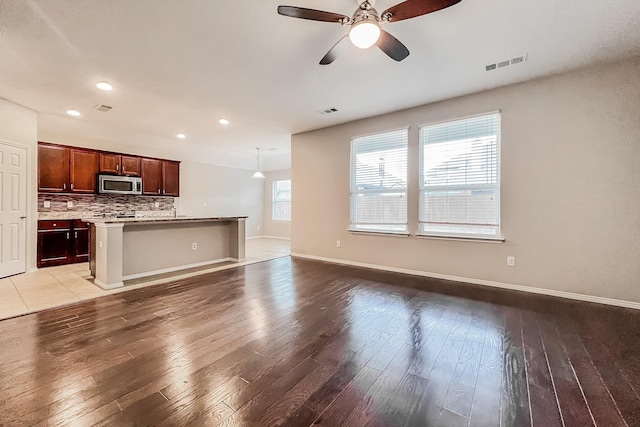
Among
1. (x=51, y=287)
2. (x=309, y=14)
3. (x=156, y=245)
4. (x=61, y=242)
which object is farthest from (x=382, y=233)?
(x=61, y=242)

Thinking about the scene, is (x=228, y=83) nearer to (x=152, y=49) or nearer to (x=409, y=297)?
(x=152, y=49)

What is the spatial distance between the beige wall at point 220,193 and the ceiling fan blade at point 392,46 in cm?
643

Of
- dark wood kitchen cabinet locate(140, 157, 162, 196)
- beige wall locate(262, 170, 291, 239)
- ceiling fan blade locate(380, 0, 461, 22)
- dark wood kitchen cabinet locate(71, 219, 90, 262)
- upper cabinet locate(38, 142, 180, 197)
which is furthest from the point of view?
beige wall locate(262, 170, 291, 239)

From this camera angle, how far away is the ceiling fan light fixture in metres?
1.99

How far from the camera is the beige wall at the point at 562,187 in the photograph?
3.00 metres

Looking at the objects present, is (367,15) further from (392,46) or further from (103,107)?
(103,107)

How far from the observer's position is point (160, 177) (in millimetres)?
6535

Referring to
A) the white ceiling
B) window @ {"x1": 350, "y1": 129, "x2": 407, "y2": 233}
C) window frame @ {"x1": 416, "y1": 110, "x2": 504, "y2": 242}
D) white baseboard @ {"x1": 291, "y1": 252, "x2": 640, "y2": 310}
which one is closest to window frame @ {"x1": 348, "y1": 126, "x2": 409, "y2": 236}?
window @ {"x1": 350, "y1": 129, "x2": 407, "y2": 233}

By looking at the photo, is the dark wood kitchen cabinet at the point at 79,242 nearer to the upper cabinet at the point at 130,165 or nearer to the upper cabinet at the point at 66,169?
the upper cabinet at the point at 66,169

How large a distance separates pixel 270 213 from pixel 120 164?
4676 millimetres

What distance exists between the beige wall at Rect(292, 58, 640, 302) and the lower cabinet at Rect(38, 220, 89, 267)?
20.3 ft

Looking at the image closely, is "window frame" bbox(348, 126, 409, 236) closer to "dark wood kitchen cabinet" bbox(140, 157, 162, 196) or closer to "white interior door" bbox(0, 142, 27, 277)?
"dark wood kitchen cabinet" bbox(140, 157, 162, 196)

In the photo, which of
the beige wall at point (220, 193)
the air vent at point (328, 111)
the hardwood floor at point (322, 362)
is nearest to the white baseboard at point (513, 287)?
the hardwood floor at point (322, 362)

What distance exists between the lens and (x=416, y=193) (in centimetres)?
436
